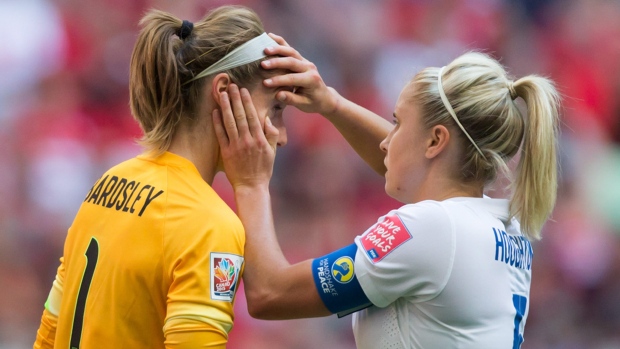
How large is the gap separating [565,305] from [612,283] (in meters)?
0.40

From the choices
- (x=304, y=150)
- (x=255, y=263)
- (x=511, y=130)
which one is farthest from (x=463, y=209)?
(x=304, y=150)

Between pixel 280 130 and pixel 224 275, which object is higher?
pixel 280 130

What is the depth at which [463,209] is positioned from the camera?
90.8 inches

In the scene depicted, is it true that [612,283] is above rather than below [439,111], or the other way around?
below

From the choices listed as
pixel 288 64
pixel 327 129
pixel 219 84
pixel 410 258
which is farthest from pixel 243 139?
pixel 327 129

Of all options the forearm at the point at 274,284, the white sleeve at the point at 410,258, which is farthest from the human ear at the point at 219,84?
the white sleeve at the point at 410,258

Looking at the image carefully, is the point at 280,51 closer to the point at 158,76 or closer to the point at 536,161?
the point at 158,76

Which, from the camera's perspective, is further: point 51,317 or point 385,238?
point 51,317

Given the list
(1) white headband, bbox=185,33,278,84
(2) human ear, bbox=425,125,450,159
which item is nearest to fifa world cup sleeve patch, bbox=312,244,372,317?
(2) human ear, bbox=425,125,450,159

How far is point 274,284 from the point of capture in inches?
92.0

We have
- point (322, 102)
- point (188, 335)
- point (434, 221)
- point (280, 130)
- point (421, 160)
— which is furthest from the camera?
point (322, 102)

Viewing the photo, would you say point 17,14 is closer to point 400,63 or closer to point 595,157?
point 400,63

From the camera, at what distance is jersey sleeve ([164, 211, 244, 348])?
2012 mm

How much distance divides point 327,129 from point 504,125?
3063mm
